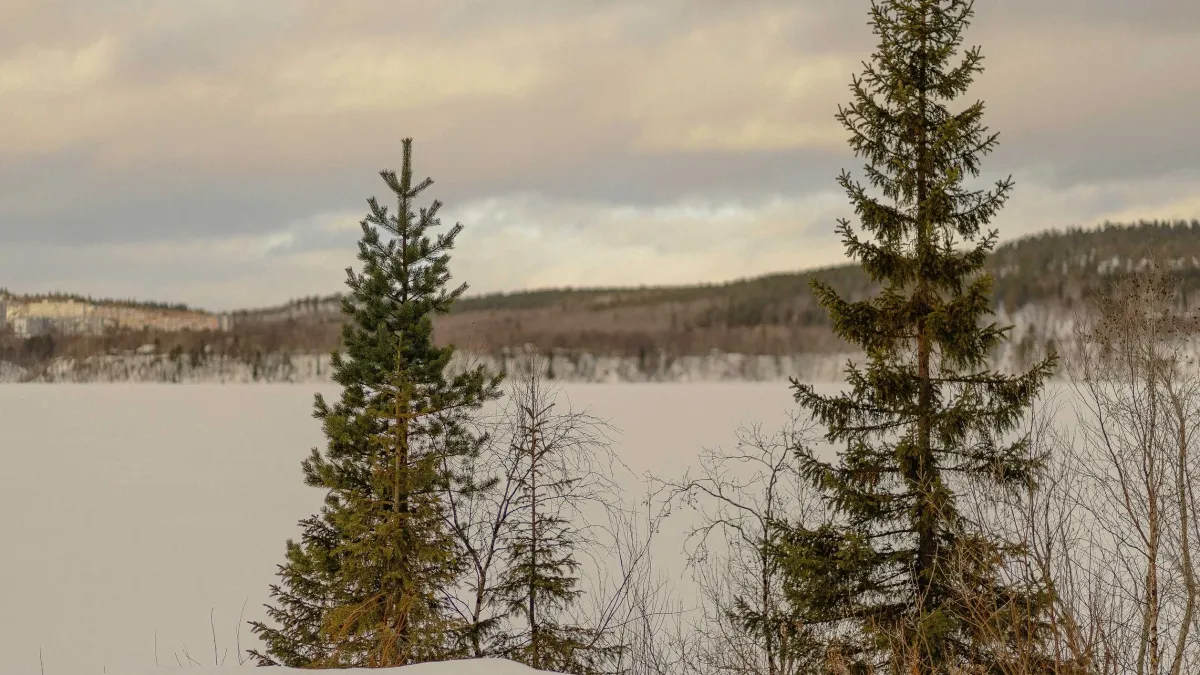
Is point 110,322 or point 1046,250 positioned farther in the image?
point 110,322

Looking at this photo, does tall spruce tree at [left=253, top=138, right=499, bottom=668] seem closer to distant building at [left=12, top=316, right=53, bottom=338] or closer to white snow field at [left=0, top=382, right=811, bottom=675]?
white snow field at [left=0, top=382, right=811, bottom=675]

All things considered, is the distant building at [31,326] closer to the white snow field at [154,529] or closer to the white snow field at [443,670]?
the white snow field at [154,529]

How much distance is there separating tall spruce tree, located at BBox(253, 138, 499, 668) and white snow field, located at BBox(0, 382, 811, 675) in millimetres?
2894

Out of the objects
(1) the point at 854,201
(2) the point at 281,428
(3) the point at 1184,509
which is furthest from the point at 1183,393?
(2) the point at 281,428

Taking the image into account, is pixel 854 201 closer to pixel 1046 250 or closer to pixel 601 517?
pixel 601 517

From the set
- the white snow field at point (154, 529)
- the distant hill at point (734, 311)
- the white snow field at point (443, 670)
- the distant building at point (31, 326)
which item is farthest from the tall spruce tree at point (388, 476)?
the distant building at point (31, 326)

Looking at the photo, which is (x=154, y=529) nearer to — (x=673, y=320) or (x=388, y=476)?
(x=388, y=476)

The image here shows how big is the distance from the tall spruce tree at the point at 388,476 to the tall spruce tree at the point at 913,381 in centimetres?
533

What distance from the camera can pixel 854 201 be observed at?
11016 millimetres

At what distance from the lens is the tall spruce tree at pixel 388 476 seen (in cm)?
1314

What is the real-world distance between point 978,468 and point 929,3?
5.11m

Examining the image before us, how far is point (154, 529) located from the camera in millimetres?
33625

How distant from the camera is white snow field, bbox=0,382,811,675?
21.8 meters

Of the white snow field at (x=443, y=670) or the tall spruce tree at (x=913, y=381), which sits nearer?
the white snow field at (x=443, y=670)
